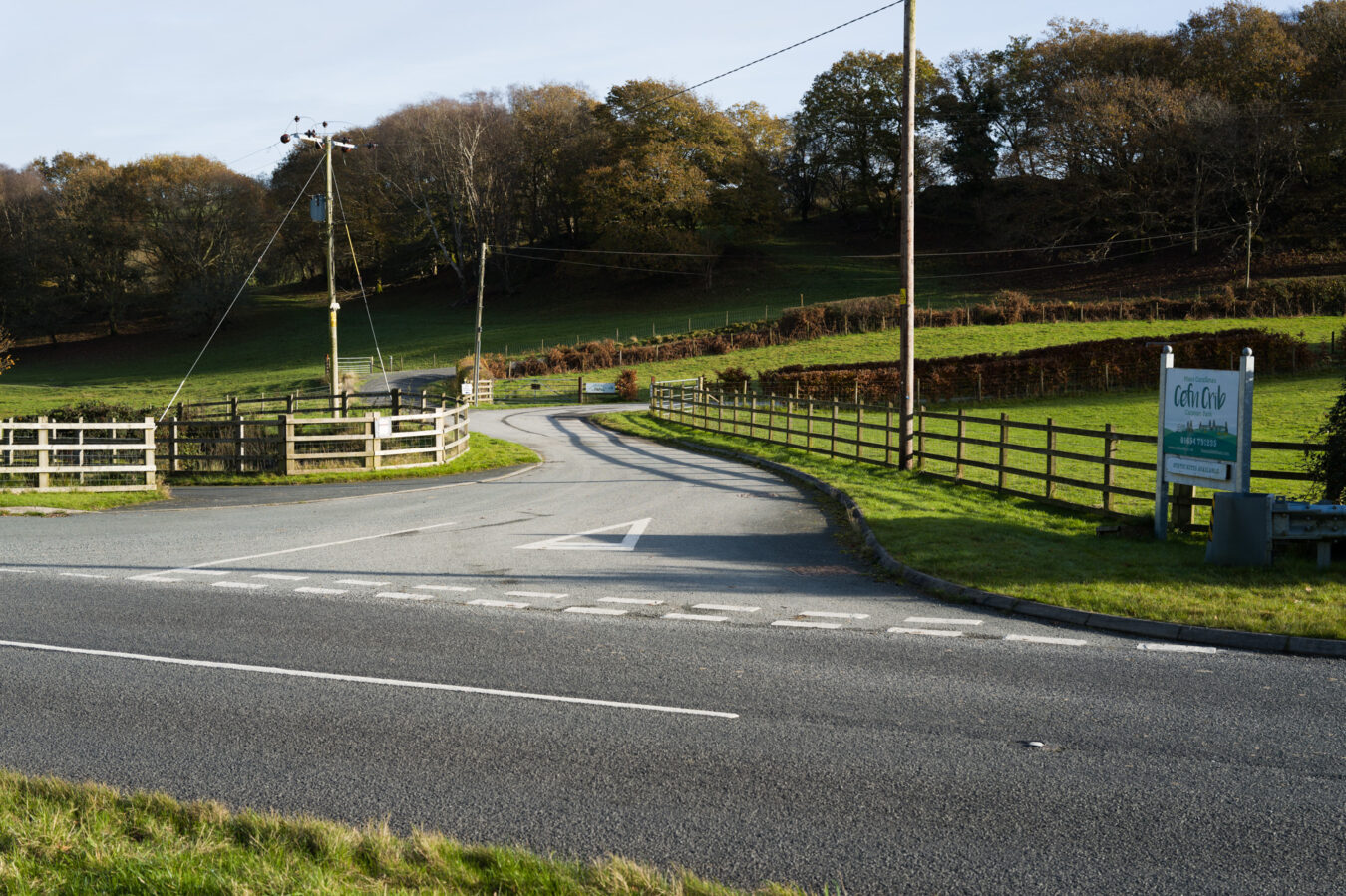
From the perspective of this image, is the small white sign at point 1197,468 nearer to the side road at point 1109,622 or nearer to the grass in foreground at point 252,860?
the side road at point 1109,622

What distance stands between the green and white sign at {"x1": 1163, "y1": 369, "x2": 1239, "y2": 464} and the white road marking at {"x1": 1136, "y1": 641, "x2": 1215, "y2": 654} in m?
4.06

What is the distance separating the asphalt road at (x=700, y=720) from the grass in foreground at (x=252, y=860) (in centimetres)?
36

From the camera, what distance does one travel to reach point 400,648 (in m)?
8.02

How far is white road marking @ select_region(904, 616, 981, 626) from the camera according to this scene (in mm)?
8922

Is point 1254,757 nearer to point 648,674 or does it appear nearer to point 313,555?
point 648,674

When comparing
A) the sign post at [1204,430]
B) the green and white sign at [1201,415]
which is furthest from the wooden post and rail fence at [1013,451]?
the green and white sign at [1201,415]

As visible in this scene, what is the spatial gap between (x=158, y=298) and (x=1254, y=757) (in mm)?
91745

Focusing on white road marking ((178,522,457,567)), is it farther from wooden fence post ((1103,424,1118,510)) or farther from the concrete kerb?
wooden fence post ((1103,424,1118,510))

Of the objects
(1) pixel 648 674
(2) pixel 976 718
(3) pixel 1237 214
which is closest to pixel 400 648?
(1) pixel 648 674

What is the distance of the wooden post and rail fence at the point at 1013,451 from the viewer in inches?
541

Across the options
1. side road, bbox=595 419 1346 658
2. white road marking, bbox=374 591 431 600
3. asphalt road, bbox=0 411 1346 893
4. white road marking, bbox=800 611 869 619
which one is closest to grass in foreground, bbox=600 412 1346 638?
side road, bbox=595 419 1346 658

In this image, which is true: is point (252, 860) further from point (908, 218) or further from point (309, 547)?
point (908, 218)

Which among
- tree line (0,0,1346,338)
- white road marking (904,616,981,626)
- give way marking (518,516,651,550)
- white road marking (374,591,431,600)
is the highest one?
tree line (0,0,1346,338)

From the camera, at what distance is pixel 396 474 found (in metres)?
22.7
